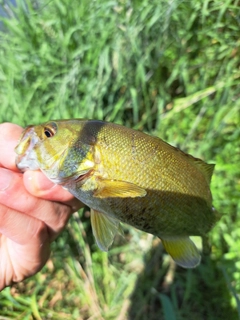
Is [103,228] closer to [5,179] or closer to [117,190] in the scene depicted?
[117,190]

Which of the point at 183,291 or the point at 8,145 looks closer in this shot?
the point at 8,145

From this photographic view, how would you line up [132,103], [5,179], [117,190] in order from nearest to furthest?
[117,190]
[5,179]
[132,103]

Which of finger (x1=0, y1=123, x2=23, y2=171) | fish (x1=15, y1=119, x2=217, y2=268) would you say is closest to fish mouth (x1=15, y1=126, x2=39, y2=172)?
fish (x1=15, y1=119, x2=217, y2=268)

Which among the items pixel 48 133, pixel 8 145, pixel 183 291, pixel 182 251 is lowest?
pixel 183 291

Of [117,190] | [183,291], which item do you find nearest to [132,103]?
[183,291]

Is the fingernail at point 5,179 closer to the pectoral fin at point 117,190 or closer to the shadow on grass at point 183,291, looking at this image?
the pectoral fin at point 117,190

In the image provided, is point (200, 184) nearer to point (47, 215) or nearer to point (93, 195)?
point (93, 195)

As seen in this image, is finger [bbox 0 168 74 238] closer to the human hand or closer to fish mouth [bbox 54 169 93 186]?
the human hand

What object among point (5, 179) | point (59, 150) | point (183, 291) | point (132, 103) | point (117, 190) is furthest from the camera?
point (132, 103)
